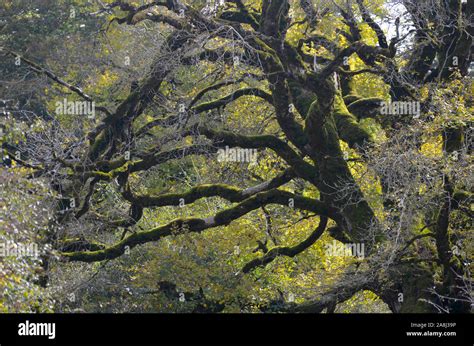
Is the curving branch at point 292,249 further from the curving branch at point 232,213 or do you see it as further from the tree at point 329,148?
the curving branch at point 232,213

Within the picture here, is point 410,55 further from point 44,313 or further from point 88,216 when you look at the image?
point 44,313

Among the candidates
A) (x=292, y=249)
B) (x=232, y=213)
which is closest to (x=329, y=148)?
(x=232, y=213)

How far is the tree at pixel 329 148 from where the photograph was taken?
47.8 feet

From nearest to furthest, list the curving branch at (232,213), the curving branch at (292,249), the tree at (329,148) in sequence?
1. the tree at (329,148)
2. the curving branch at (232,213)
3. the curving branch at (292,249)

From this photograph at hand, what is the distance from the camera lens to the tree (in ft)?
47.8

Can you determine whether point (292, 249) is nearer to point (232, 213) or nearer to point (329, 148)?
point (232, 213)

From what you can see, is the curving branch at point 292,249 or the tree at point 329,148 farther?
the curving branch at point 292,249

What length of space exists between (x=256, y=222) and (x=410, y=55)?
5241mm

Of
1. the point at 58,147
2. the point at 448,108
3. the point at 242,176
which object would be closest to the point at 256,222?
the point at 242,176

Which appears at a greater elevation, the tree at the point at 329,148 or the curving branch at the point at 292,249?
the tree at the point at 329,148

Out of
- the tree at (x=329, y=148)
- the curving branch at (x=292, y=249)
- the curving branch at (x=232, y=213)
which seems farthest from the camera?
the curving branch at (x=292, y=249)

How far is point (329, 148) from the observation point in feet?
54.7

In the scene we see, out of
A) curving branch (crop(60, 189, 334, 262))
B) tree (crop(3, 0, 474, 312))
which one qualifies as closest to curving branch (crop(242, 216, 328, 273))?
tree (crop(3, 0, 474, 312))

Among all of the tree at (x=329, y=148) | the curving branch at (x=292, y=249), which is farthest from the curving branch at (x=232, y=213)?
the curving branch at (x=292, y=249)
